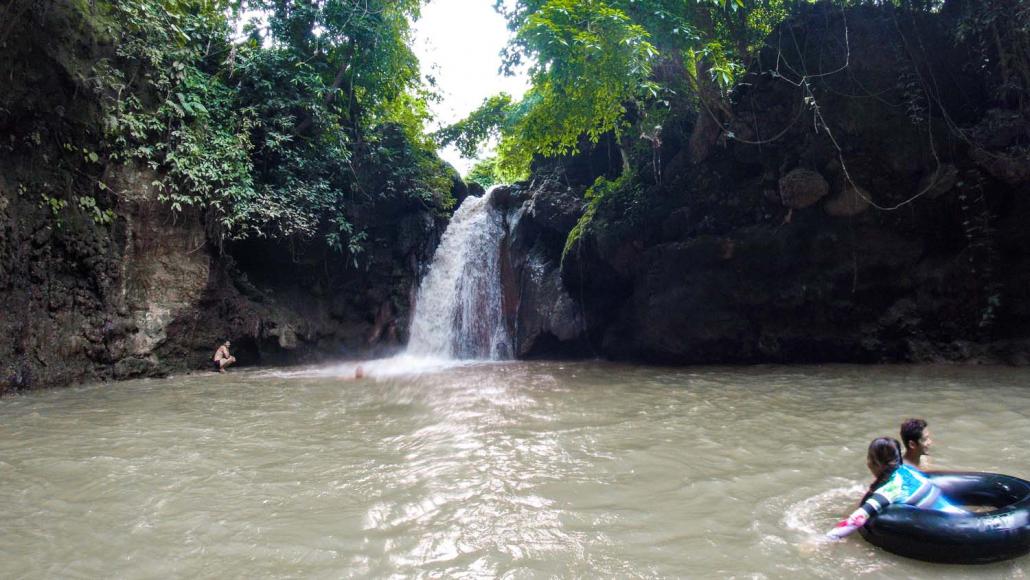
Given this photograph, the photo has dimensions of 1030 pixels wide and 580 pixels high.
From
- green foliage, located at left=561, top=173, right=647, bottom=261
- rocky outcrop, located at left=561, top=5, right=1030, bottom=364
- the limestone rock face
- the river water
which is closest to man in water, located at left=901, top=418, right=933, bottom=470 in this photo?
the river water

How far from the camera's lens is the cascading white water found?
14.2m

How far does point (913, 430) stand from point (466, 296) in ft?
39.5

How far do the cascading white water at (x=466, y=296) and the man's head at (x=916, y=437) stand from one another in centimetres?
1079

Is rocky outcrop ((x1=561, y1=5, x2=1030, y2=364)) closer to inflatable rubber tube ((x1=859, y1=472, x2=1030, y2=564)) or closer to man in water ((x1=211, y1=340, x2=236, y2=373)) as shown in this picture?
inflatable rubber tube ((x1=859, y1=472, x2=1030, y2=564))

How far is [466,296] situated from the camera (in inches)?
581

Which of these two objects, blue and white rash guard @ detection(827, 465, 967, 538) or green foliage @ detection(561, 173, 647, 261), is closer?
blue and white rash guard @ detection(827, 465, 967, 538)

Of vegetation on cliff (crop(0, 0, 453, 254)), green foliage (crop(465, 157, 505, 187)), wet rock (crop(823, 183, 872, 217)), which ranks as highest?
green foliage (crop(465, 157, 505, 187))

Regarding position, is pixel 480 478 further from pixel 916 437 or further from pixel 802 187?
pixel 802 187

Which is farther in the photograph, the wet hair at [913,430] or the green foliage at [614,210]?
the green foliage at [614,210]

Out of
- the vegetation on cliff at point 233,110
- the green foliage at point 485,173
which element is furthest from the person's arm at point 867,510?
the green foliage at point 485,173

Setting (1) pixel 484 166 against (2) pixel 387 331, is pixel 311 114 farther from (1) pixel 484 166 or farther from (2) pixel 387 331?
(1) pixel 484 166

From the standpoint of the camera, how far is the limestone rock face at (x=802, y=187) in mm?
9188

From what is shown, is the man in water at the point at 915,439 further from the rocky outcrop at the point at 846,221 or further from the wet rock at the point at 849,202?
the wet rock at the point at 849,202

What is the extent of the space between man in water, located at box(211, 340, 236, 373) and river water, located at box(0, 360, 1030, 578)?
3302 millimetres
